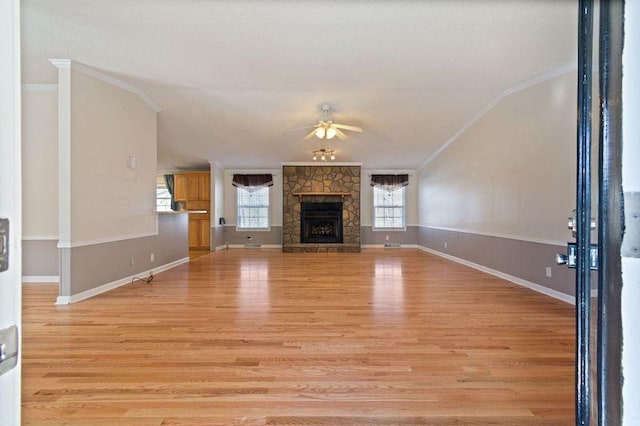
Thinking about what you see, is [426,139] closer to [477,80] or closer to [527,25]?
[477,80]

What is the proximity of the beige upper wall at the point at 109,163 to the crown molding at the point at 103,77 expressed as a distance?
38 millimetres

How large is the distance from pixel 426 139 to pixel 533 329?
467cm

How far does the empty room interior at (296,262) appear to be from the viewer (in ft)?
5.55

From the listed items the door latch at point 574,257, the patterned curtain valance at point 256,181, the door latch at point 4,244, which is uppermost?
the patterned curtain valance at point 256,181

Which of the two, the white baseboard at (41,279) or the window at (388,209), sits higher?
the window at (388,209)

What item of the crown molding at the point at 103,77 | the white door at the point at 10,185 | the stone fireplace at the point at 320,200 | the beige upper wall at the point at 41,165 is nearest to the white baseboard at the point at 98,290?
the beige upper wall at the point at 41,165

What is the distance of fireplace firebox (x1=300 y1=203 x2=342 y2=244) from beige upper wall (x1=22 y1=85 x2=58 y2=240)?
5.36 m

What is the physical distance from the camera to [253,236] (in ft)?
29.3

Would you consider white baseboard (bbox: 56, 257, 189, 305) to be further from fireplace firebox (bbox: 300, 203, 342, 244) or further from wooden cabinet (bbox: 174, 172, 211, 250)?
fireplace firebox (bbox: 300, 203, 342, 244)

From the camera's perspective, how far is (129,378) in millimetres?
1829

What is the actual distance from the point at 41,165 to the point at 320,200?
18.9 feet

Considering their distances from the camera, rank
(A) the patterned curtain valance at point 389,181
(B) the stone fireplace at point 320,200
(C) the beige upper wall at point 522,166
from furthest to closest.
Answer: (A) the patterned curtain valance at point 389,181
(B) the stone fireplace at point 320,200
(C) the beige upper wall at point 522,166

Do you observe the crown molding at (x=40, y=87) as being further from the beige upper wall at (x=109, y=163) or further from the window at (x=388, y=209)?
the window at (x=388, y=209)

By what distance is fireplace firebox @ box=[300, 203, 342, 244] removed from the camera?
8.54m
